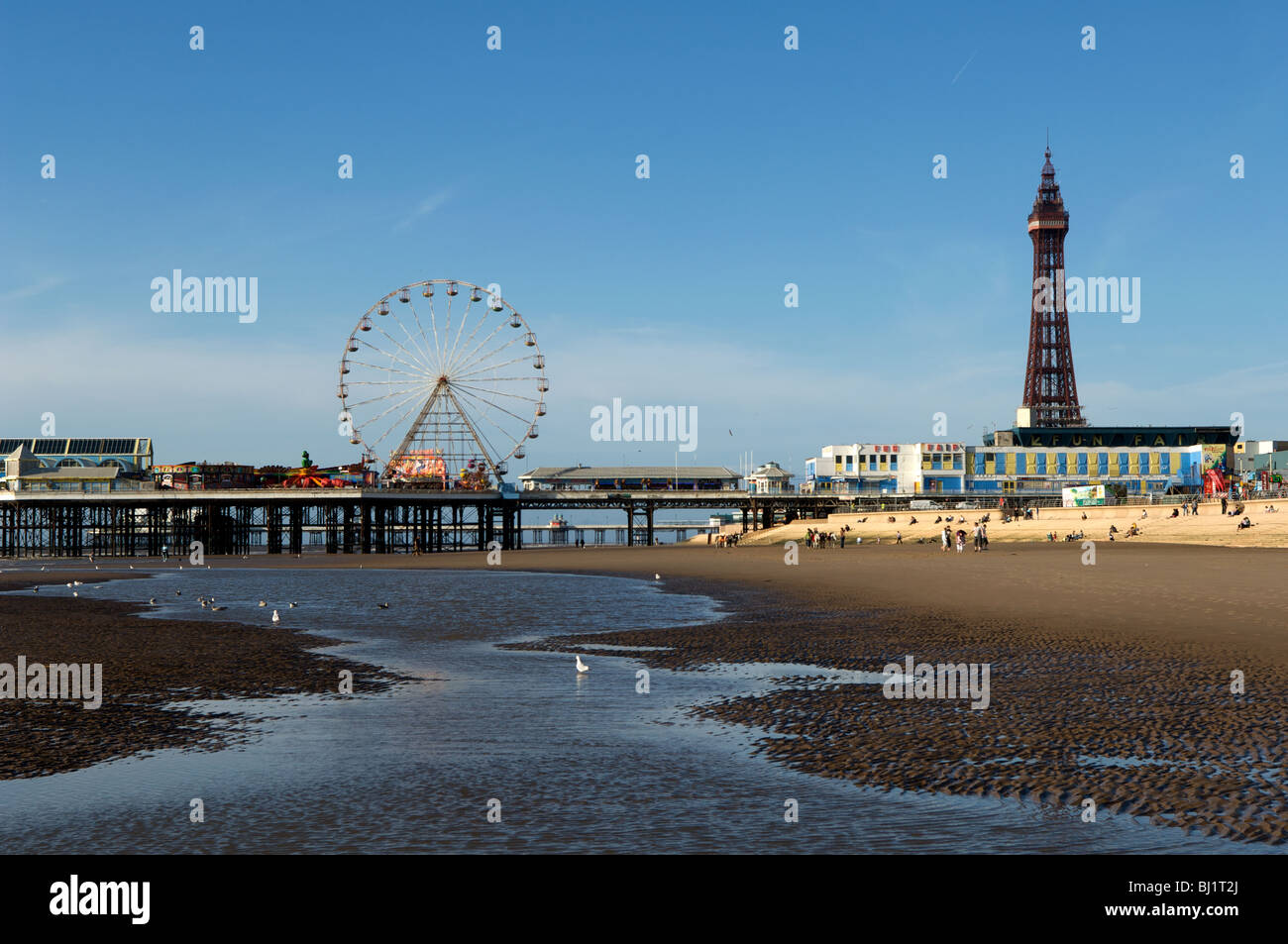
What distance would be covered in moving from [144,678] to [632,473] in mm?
104348

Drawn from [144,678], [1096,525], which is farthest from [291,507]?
[144,678]

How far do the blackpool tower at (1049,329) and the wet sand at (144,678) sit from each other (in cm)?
13466

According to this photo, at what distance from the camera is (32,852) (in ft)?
25.3

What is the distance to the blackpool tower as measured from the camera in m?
149

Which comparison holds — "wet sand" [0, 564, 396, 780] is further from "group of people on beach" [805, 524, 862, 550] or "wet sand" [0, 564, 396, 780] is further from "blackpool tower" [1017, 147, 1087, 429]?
"blackpool tower" [1017, 147, 1087, 429]

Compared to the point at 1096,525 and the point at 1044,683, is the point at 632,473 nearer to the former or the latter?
the point at 1096,525

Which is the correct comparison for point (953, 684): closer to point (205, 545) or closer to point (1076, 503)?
point (1076, 503)

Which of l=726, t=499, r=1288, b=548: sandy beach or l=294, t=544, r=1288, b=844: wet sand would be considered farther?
l=726, t=499, r=1288, b=548: sandy beach


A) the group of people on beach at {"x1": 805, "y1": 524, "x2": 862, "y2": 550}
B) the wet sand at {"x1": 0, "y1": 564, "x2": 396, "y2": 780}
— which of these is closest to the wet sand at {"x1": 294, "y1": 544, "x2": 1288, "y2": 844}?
the wet sand at {"x1": 0, "y1": 564, "x2": 396, "y2": 780}

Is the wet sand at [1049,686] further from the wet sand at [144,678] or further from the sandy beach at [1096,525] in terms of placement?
the sandy beach at [1096,525]

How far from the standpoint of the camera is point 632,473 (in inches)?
4724

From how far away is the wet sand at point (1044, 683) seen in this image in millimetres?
9297

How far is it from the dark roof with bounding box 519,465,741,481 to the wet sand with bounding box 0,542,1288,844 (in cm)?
8532

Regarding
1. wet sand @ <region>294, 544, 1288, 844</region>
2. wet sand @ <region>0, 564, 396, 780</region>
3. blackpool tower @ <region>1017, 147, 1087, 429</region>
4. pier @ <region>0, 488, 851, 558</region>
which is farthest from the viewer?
blackpool tower @ <region>1017, 147, 1087, 429</region>
